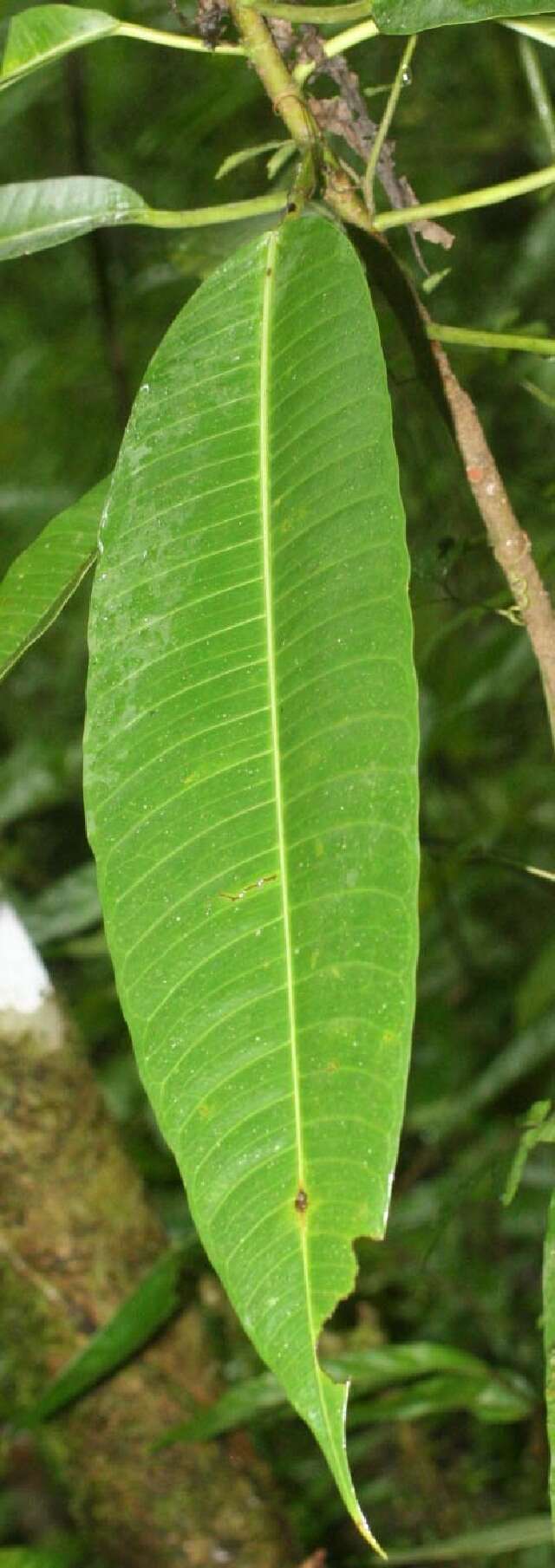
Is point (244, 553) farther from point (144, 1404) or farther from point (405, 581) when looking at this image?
point (144, 1404)

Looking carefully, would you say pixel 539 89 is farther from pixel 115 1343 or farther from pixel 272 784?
pixel 115 1343

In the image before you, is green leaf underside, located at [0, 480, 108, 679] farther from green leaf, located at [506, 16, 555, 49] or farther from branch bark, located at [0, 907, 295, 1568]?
branch bark, located at [0, 907, 295, 1568]

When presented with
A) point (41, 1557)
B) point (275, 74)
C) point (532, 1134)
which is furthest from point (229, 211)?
point (41, 1557)

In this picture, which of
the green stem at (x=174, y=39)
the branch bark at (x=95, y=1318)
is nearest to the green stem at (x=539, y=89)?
the green stem at (x=174, y=39)

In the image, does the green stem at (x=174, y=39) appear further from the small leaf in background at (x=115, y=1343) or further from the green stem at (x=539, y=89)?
the small leaf in background at (x=115, y=1343)

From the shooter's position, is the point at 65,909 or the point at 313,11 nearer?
the point at 313,11

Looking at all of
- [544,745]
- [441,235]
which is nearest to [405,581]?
[441,235]
